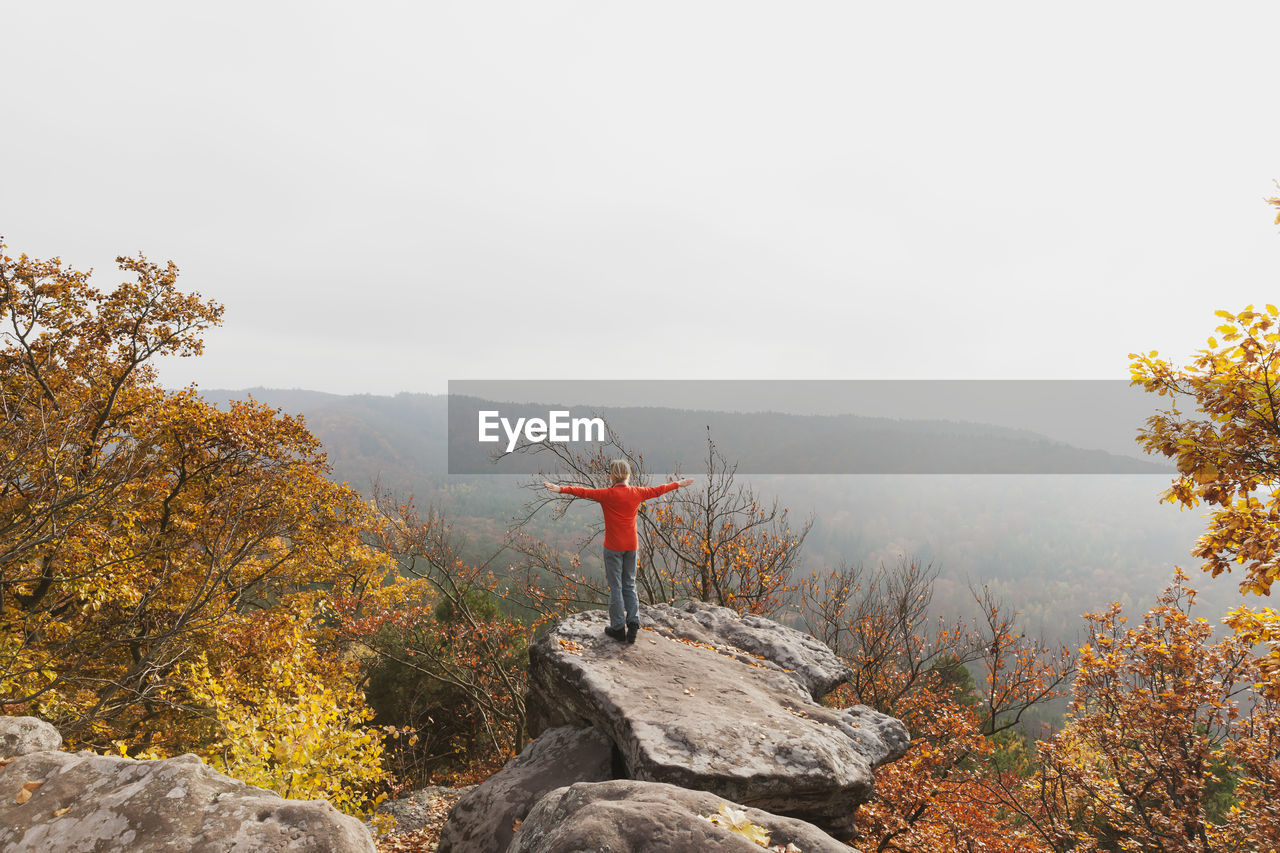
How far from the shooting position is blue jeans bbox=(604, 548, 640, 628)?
9.10 m

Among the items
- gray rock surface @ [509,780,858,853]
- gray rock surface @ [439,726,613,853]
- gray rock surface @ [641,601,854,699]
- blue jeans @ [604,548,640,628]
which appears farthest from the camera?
gray rock surface @ [641,601,854,699]

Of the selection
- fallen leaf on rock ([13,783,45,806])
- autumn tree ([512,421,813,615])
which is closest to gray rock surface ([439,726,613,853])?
fallen leaf on rock ([13,783,45,806])

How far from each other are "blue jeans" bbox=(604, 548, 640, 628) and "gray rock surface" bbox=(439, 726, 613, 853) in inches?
69.0

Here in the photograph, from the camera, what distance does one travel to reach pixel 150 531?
1647 centimetres

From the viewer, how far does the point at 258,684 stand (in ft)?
53.8

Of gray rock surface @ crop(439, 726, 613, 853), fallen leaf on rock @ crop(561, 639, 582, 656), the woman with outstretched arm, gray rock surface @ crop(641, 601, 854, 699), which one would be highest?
the woman with outstretched arm

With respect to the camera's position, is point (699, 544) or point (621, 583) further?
point (699, 544)

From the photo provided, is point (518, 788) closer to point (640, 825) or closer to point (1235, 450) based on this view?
point (640, 825)

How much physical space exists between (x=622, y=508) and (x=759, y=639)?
4.59 metres

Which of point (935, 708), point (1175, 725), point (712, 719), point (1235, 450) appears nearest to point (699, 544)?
point (935, 708)

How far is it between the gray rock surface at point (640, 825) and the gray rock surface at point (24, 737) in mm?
4624

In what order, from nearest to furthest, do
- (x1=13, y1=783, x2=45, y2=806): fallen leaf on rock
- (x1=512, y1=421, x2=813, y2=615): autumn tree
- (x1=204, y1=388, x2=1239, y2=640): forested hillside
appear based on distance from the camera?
(x1=13, y1=783, x2=45, y2=806): fallen leaf on rock < (x1=512, y1=421, x2=813, y2=615): autumn tree < (x1=204, y1=388, x2=1239, y2=640): forested hillside

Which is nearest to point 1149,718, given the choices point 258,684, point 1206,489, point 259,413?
point 1206,489

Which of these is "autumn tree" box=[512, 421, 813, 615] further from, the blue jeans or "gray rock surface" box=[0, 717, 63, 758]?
"gray rock surface" box=[0, 717, 63, 758]
